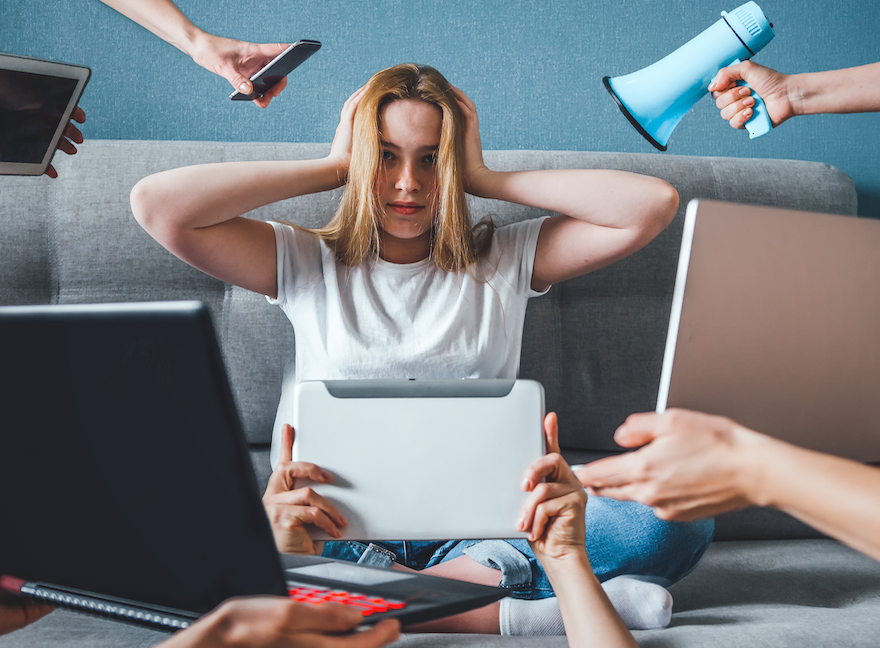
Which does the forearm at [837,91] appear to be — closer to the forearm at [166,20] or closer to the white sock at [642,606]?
the white sock at [642,606]

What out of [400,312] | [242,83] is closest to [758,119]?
[400,312]

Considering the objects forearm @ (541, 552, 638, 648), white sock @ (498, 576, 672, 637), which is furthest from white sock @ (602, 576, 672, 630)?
forearm @ (541, 552, 638, 648)

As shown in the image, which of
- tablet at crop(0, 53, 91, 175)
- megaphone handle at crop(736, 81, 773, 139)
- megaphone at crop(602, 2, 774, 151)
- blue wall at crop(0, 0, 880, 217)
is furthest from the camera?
blue wall at crop(0, 0, 880, 217)

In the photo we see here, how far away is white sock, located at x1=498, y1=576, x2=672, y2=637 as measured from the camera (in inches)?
35.5

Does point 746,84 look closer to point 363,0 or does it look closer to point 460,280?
point 460,280

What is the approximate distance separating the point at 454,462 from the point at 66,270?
0.99m

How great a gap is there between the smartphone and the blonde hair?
0.15 metres

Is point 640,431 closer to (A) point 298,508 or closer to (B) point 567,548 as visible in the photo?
(B) point 567,548

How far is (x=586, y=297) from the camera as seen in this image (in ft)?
4.68

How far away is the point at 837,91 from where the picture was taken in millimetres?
1298

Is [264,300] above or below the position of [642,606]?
above

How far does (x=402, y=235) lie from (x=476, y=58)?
65cm

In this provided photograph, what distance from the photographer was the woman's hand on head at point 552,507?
800 mm

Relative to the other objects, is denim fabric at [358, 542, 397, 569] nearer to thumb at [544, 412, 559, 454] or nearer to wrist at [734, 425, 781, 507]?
thumb at [544, 412, 559, 454]
